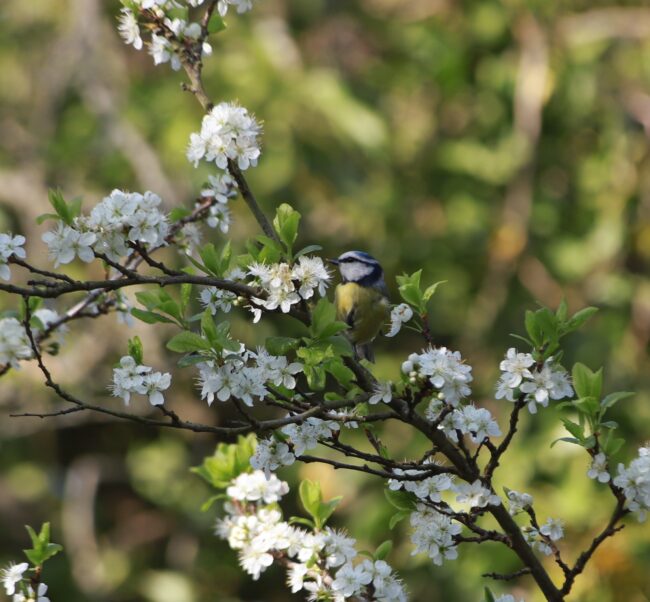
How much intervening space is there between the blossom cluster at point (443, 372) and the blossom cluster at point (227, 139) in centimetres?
42

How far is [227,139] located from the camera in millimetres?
1514

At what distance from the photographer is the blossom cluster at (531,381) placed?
1409 millimetres

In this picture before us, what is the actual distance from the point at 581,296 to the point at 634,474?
4015mm

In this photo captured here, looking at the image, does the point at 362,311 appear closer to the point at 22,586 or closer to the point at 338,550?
the point at 338,550

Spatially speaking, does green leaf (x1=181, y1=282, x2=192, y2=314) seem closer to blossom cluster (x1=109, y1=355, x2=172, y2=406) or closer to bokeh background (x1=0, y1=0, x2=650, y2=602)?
blossom cluster (x1=109, y1=355, x2=172, y2=406)

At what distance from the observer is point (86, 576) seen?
5.84 m

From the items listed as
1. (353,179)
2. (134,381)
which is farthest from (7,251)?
(353,179)

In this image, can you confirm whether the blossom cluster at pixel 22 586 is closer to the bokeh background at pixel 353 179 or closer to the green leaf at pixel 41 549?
the green leaf at pixel 41 549

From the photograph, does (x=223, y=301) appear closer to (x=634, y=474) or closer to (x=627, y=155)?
(x=634, y=474)

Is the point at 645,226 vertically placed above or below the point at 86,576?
above

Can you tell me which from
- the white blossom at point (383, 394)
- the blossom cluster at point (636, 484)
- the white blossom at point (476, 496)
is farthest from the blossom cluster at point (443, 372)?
the blossom cluster at point (636, 484)

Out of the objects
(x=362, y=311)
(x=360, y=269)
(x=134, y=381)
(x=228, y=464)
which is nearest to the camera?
(x=134, y=381)

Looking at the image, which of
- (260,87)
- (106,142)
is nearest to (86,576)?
(106,142)

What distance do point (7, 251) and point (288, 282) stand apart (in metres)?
0.42
